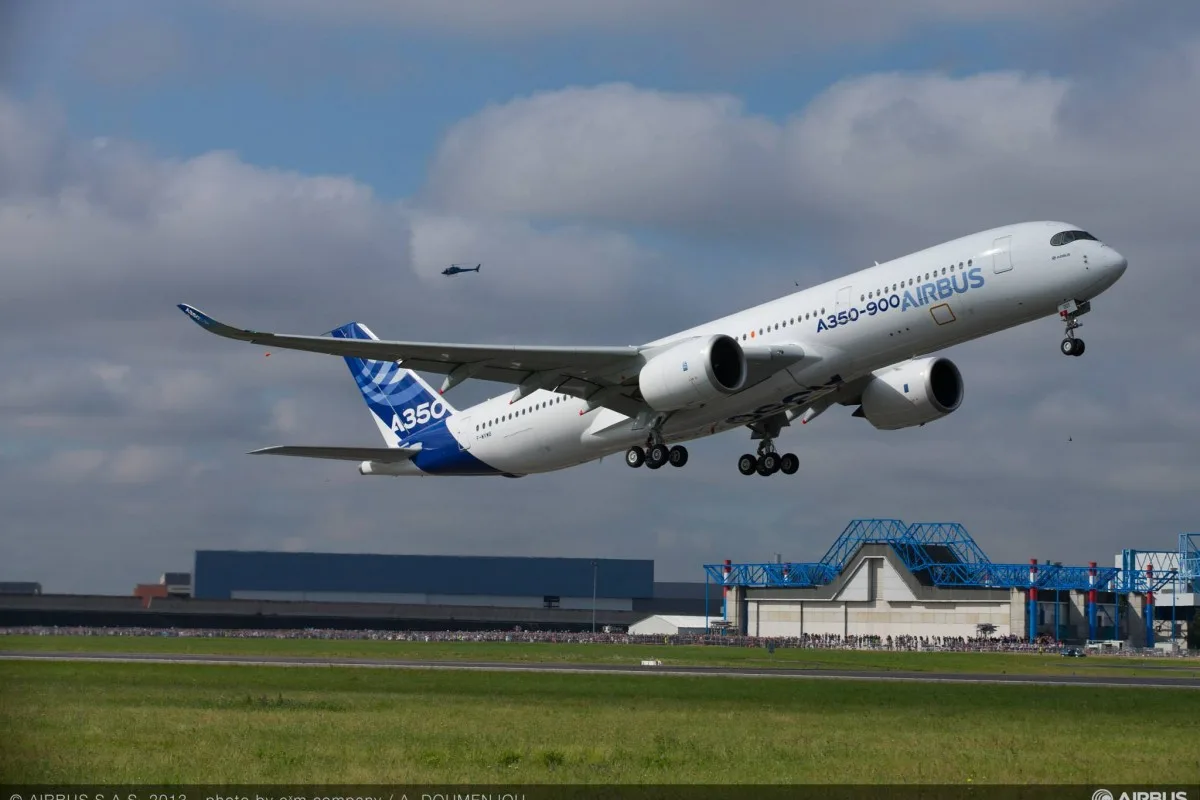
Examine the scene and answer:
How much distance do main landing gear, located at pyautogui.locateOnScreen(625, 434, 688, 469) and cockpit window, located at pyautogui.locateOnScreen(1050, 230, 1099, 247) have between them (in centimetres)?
1431

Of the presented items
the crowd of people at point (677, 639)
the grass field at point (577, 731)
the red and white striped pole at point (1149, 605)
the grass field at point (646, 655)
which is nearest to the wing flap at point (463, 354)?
the grass field at point (577, 731)

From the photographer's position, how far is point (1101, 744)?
3131 cm

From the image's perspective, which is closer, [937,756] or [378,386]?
[937,756]

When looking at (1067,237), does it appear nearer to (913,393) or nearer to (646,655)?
(913,393)

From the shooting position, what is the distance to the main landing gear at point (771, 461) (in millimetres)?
50750

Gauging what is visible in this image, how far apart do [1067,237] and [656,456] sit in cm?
1534

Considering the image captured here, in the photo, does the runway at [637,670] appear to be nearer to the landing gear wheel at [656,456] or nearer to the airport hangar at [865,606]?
the landing gear wheel at [656,456]

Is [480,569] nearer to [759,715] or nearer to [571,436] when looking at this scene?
[571,436]

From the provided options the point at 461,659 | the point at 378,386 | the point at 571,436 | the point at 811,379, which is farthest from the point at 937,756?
the point at 461,659

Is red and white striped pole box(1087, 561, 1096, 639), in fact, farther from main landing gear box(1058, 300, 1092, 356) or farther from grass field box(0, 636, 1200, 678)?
main landing gear box(1058, 300, 1092, 356)

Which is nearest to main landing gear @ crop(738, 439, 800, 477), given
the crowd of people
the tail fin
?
the tail fin

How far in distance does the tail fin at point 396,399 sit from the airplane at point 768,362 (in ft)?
9.07

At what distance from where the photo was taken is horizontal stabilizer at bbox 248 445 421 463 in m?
53.0

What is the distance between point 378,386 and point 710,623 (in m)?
75.0
